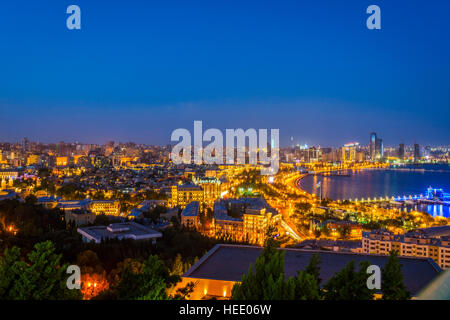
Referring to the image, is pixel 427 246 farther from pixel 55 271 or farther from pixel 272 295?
pixel 55 271

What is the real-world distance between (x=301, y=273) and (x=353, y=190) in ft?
52.1

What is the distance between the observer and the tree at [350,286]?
1.65 m

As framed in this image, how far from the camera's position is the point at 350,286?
167cm

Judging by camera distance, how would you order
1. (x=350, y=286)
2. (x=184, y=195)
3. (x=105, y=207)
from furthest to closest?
(x=184, y=195), (x=105, y=207), (x=350, y=286)

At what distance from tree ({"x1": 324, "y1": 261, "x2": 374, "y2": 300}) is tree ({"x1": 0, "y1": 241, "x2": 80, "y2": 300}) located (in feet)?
4.41

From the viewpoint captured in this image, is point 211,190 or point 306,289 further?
point 211,190

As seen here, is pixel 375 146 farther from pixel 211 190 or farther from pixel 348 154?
pixel 211 190

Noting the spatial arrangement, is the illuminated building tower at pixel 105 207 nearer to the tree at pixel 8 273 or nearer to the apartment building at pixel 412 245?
the apartment building at pixel 412 245

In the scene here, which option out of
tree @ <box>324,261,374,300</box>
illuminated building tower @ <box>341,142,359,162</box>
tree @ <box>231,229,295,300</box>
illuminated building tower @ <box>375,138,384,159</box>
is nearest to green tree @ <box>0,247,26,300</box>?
tree @ <box>231,229,295,300</box>

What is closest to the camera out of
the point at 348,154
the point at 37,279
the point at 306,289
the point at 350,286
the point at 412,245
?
the point at 306,289

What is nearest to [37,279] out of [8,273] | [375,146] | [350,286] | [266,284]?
[8,273]

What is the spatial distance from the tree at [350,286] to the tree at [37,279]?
135 centimetres

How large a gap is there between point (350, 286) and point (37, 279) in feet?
5.04

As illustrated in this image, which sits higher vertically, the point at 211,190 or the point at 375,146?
the point at 375,146
